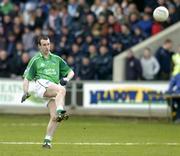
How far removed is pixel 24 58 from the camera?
2931cm

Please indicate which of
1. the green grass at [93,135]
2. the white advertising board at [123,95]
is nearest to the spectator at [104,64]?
the white advertising board at [123,95]

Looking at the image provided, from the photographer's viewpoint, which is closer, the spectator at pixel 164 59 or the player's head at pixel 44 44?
the player's head at pixel 44 44

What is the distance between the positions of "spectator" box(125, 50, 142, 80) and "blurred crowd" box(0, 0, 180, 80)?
0.15ft

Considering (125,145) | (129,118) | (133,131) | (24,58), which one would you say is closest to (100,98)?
(129,118)

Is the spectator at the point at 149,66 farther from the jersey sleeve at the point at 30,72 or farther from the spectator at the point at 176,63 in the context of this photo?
the jersey sleeve at the point at 30,72

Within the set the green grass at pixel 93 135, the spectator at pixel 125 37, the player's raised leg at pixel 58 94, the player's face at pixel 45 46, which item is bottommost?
the green grass at pixel 93 135

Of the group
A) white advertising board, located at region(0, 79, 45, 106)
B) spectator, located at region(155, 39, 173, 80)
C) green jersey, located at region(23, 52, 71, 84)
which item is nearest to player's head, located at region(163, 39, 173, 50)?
spectator, located at region(155, 39, 173, 80)

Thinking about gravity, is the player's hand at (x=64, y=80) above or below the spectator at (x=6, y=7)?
below

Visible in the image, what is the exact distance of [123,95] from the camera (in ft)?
90.3

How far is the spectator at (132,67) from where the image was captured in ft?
92.1

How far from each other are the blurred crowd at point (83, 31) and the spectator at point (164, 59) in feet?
0.19

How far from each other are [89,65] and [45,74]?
11.9m

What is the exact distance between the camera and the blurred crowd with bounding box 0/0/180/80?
28.8 meters

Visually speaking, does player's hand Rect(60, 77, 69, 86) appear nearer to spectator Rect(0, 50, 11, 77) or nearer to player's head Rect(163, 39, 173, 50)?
player's head Rect(163, 39, 173, 50)
